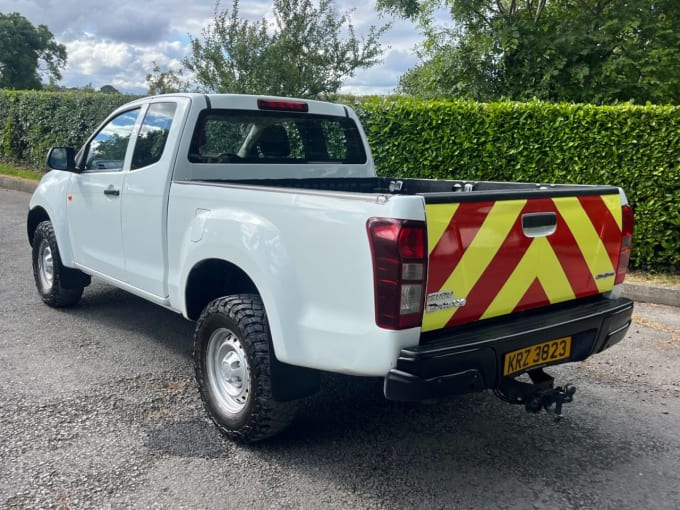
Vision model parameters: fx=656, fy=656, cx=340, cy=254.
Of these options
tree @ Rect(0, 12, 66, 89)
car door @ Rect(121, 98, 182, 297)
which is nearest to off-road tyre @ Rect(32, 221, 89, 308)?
car door @ Rect(121, 98, 182, 297)

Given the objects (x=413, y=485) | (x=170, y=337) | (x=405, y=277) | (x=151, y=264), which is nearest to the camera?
(x=405, y=277)

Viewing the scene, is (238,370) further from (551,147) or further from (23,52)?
(23,52)

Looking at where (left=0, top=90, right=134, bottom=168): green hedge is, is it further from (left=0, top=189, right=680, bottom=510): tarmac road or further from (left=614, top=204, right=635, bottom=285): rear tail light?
(left=614, top=204, right=635, bottom=285): rear tail light

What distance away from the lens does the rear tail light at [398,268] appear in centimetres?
267

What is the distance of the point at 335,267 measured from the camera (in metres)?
2.86

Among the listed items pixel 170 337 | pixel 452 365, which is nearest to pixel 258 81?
pixel 170 337

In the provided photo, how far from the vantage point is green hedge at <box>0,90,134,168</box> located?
46.6 feet

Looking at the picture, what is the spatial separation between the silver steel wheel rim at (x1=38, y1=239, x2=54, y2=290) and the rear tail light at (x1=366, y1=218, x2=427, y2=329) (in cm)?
410

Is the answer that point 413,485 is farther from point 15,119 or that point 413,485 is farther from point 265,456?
point 15,119

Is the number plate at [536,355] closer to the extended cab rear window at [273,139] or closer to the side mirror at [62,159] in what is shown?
the extended cab rear window at [273,139]

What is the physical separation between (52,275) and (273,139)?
2589 mm

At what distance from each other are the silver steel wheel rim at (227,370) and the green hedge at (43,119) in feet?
37.1

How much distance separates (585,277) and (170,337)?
3.27m

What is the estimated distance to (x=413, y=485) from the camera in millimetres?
3131
